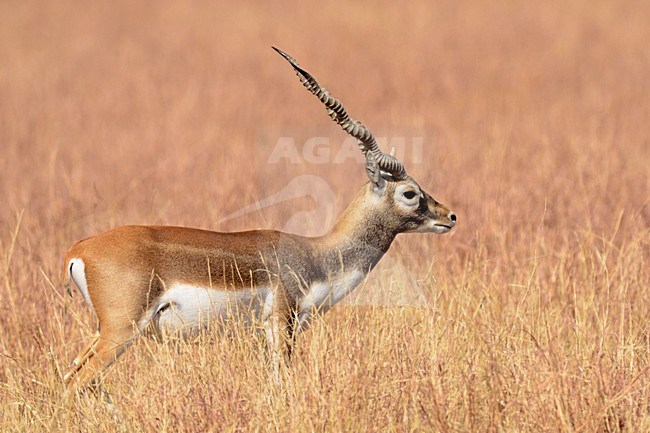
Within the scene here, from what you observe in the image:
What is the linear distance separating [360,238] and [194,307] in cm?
93

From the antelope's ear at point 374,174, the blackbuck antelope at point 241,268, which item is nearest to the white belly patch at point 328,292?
the blackbuck antelope at point 241,268

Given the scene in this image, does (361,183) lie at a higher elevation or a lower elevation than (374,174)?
higher

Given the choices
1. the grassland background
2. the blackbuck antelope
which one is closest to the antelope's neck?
the blackbuck antelope

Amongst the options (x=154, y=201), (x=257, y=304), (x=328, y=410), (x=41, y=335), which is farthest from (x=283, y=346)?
(x=154, y=201)

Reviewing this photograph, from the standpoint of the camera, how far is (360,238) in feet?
16.3

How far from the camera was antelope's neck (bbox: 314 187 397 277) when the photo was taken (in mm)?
4918

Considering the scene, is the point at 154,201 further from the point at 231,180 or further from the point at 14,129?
the point at 14,129

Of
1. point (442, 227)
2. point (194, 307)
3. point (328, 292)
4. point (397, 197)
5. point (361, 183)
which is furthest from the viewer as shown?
point (361, 183)

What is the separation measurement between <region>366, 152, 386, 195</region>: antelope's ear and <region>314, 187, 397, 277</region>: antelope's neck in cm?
5

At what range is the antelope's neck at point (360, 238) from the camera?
4918 millimetres

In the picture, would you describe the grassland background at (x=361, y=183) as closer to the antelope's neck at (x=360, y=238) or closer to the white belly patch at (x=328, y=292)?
the white belly patch at (x=328, y=292)

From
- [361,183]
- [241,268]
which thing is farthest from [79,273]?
[361,183]

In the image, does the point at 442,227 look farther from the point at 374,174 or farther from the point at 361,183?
the point at 361,183

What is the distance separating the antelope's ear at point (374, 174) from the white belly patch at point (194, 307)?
794mm
